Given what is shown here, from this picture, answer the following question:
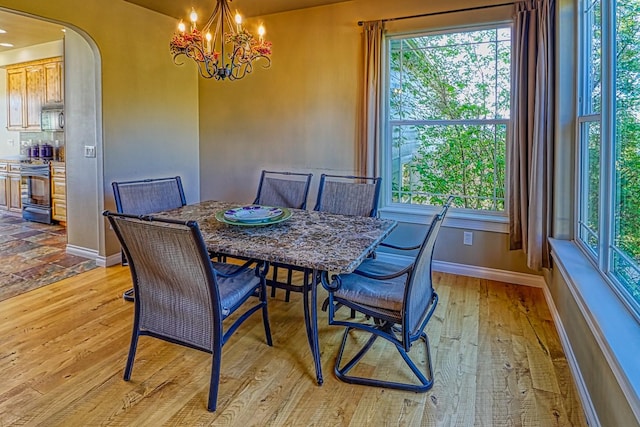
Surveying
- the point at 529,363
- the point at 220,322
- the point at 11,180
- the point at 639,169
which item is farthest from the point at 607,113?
the point at 11,180

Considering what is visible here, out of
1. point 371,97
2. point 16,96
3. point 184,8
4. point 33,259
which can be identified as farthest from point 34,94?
point 371,97

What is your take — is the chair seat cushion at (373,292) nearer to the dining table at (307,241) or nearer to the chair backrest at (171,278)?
the dining table at (307,241)

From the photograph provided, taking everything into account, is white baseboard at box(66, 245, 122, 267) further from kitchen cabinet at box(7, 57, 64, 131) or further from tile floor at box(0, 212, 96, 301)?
kitchen cabinet at box(7, 57, 64, 131)

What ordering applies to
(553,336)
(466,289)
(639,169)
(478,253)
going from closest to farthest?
(639,169), (553,336), (466,289), (478,253)

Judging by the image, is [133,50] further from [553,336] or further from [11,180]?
[553,336]

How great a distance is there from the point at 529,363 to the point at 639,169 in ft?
4.01

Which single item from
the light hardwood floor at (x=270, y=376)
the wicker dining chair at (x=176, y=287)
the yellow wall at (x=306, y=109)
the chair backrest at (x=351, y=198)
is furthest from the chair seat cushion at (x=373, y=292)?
the yellow wall at (x=306, y=109)

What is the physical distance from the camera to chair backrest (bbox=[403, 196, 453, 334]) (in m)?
Answer: 1.89

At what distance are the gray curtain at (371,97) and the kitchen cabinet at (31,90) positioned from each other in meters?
4.48

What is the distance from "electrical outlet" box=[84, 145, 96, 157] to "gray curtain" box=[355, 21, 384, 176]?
8.51 feet

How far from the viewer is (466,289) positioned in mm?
3516

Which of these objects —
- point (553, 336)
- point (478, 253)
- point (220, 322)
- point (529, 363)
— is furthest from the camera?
point (478, 253)

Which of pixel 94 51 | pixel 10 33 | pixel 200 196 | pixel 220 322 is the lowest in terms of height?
pixel 220 322

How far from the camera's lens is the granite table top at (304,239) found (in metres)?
1.96
